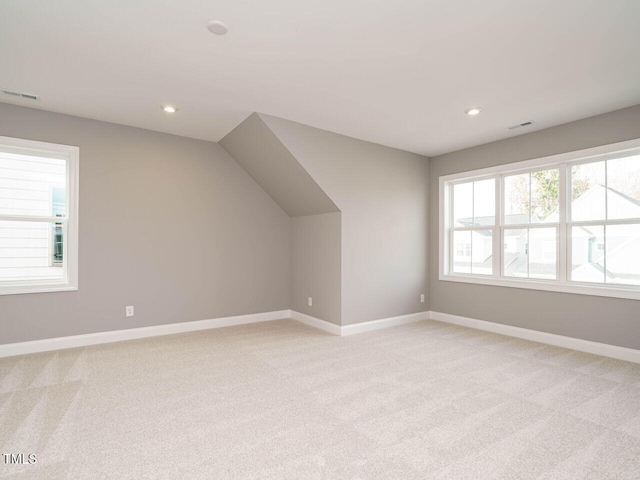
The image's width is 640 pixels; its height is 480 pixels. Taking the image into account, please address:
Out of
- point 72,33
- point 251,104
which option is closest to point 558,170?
point 251,104

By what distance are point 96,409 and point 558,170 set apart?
5.18m

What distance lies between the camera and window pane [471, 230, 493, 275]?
15.3ft

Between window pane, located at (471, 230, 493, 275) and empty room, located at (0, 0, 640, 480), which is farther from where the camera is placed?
window pane, located at (471, 230, 493, 275)

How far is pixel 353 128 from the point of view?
4.08 m

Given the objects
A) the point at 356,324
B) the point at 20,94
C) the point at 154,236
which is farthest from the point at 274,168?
the point at 20,94

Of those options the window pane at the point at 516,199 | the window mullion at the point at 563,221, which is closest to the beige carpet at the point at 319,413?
the window mullion at the point at 563,221

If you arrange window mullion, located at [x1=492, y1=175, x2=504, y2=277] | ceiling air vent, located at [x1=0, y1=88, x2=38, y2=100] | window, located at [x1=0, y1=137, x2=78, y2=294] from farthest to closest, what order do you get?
1. window mullion, located at [x1=492, y1=175, x2=504, y2=277]
2. window, located at [x1=0, y1=137, x2=78, y2=294]
3. ceiling air vent, located at [x1=0, y1=88, x2=38, y2=100]

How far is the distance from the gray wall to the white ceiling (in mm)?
217

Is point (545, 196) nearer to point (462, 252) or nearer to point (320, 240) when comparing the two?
point (462, 252)

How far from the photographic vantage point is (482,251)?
4.77 m

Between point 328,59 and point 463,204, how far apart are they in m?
3.41

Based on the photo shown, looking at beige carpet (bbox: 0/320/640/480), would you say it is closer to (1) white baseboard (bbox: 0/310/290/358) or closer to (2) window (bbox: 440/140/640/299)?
(1) white baseboard (bbox: 0/310/290/358)

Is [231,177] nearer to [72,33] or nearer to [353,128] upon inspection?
[353,128]

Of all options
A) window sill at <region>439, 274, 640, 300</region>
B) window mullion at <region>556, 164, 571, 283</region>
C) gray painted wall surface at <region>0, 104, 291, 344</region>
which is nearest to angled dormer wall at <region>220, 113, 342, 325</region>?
gray painted wall surface at <region>0, 104, 291, 344</region>
